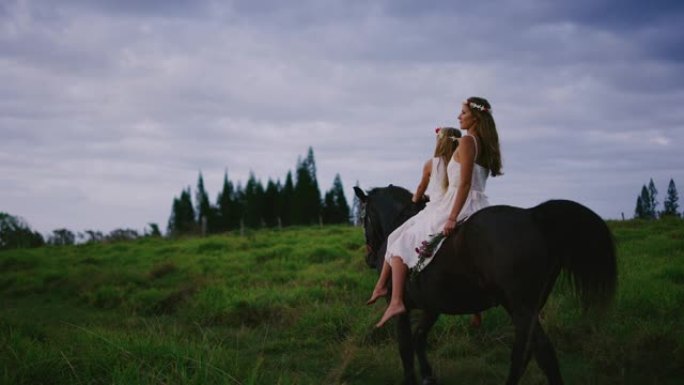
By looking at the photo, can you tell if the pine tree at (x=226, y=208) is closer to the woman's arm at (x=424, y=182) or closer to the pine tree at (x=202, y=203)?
the pine tree at (x=202, y=203)

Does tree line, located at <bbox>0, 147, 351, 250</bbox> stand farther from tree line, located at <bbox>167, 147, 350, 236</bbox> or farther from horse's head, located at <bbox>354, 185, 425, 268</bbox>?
horse's head, located at <bbox>354, 185, 425, 268</bbox>

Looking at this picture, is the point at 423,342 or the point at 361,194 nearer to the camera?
the point at 423,342

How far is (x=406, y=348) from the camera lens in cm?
548

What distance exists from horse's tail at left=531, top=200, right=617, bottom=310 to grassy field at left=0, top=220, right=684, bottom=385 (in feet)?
1.22

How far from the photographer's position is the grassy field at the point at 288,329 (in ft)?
15.4

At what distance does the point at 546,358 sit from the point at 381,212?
2.67 metres

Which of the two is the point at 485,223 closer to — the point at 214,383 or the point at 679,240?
the point at 214,383

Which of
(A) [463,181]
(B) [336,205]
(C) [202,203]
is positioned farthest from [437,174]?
(C) [202,203]

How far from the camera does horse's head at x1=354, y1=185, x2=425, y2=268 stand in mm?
6070

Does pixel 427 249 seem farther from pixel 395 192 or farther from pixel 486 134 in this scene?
pixel 395 192

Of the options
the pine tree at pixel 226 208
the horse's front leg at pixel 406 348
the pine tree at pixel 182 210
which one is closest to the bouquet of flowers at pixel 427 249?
the horse's front leg at pixel 406 348

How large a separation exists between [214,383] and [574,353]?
13.8 feet

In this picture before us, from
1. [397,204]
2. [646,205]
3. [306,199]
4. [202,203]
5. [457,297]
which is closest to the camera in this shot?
[457,297]

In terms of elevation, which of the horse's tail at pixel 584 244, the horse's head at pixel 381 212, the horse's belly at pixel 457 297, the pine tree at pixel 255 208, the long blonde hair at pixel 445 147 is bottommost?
the horse's belly at pixel 457 297
